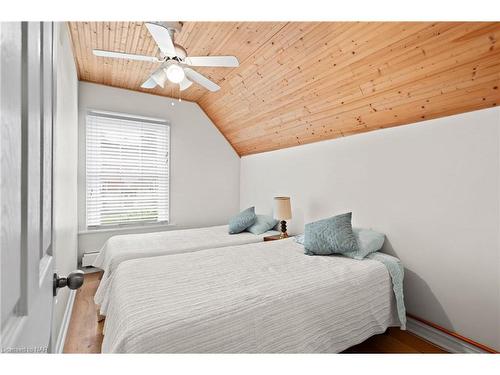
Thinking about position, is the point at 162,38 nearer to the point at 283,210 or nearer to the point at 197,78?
the point at 197,78

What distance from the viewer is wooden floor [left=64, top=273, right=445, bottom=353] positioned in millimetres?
1890

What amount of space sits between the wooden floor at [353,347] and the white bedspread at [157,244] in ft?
0.80

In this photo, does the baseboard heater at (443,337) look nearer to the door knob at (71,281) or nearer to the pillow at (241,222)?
the pillow at (241,222)

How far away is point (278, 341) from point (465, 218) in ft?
5.41

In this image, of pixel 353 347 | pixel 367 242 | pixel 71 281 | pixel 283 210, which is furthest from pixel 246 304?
pixel 283 210

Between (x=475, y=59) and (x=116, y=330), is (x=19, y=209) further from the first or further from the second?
(x=475, y=59)

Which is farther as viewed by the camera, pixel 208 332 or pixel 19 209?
pixel 208 332

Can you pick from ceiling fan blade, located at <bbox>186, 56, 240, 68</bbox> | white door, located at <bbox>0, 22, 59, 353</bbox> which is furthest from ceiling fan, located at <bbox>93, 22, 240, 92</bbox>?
white door, located at <bbox>0, 22, 59, 353</bbox>

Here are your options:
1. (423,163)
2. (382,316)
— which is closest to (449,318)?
(382,316)

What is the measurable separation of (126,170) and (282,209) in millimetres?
2396

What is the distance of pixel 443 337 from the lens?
1.98 metres

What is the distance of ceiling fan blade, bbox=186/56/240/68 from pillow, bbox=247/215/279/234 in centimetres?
209

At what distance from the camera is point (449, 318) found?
1961 mm
